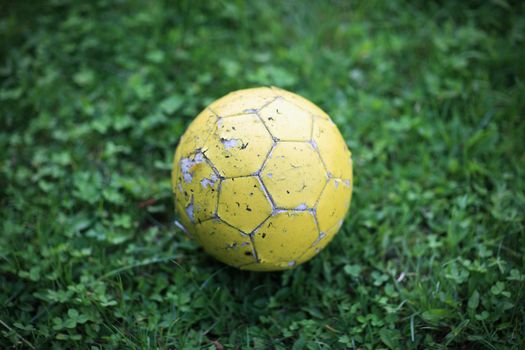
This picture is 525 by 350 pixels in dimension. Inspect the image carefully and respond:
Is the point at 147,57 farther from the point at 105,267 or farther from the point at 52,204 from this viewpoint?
the point at 105,267

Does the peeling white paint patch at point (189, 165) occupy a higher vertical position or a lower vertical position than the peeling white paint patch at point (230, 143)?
lower

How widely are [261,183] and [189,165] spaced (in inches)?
14.0

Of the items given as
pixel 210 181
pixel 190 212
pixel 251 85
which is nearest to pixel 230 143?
pixel 210 181

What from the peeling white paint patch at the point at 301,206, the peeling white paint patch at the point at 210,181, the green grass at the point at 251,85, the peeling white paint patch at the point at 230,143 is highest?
the peeling white paint patch at the point at 230,143

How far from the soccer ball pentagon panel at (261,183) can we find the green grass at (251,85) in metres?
0.39

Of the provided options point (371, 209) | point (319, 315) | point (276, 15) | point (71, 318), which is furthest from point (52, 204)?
point (276, 15)

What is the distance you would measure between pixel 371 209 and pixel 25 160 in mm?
2202

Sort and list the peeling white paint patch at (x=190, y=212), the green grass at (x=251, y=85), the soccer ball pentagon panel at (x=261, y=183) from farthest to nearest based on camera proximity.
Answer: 1. the green grass at (x=251, y=85)
2. the peeling white paint patch at (x=190, y=212)
3. the soccer ball pentagon panel at (x=261, y=183)

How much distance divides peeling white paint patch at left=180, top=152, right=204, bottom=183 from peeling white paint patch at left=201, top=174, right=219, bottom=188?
78 mm

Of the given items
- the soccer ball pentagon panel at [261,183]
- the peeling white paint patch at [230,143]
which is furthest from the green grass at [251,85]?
the peeling white paint patch at [230,143]

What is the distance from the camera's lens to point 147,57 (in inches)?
131

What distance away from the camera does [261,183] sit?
194cm

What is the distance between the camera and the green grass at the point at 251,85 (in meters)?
2.19

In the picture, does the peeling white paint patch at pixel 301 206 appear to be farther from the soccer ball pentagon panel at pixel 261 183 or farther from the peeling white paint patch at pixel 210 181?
the peeling white paint patch at pixel 210 181
